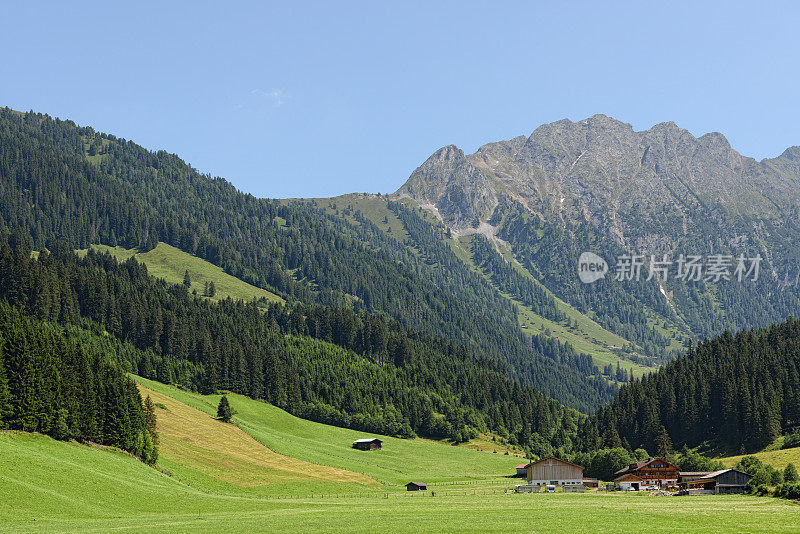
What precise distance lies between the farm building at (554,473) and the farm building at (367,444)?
51.8 metres

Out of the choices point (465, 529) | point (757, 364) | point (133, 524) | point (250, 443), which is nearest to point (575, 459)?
point (757, 364)

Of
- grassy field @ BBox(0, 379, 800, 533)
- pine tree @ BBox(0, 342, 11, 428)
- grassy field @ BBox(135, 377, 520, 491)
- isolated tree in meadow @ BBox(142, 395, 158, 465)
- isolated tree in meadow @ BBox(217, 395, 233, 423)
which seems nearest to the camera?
grassy field @ BBox(0, 379, 800, 533)

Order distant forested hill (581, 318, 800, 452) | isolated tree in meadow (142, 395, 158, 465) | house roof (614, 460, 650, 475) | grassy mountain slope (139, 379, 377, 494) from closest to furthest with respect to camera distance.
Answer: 1. isolated tree in meadow (142, 395, 158, 465)
2. grassy mountain slope (139, 379, 377, 494)
3. house roof (614, 460, 650, 475)
4. distant forested hill (581, 318, 800, 452)

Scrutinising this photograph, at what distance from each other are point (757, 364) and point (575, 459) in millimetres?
55817

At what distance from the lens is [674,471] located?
142 meters

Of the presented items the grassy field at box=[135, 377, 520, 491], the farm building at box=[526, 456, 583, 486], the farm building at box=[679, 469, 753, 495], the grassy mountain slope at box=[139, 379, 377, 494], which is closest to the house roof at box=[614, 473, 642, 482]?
the farm building at box=[526, 456, 583, 486]

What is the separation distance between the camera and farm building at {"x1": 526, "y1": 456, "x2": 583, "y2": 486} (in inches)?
5787

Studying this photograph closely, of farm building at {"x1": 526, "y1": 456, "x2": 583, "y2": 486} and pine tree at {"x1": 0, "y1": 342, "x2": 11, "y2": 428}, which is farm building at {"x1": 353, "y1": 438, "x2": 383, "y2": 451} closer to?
farm building at {"x1": 526, "y1": 456, "x2": 583, "y2": 486}

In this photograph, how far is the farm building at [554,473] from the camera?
14700cm

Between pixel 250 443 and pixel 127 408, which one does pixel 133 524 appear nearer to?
pixel 127 408

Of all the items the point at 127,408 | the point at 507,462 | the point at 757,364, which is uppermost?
the point at 757,364

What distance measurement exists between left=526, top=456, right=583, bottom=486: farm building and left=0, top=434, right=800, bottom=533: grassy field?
138ft

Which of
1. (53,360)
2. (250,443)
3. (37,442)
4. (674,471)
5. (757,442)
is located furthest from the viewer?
(757,442)

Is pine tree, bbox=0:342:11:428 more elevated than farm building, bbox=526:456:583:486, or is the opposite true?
pine tree, bbox=0:342:11:428
